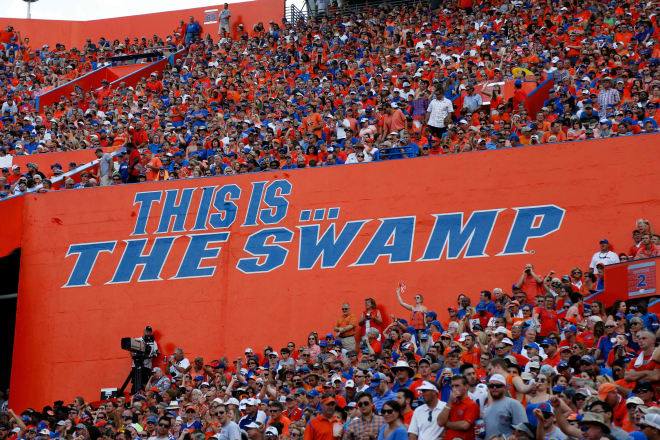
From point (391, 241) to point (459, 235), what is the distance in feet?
4.19

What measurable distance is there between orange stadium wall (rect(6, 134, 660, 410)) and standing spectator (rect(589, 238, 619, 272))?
0.53 metres

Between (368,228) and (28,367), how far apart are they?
7.52m

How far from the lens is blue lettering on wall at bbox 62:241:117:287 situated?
777 inches

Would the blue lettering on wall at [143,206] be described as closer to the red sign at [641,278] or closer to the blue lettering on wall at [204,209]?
the blue lettering on wall at [204,209]

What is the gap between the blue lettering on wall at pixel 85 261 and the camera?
19.7 metres

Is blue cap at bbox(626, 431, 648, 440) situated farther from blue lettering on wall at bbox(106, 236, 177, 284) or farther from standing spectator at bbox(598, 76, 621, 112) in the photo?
blue lettering on wall at bbox(106, 236, 177, 284)

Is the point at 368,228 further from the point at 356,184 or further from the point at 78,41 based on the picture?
the point at 78,41

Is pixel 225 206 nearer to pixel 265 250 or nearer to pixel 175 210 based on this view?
pixel 175 210

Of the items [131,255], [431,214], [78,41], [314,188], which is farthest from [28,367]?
[78,41]

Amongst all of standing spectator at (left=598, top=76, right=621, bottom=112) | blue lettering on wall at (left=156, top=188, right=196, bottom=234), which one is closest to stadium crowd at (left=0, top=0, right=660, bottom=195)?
standing spectator at (left=598, top=76, right=621, bottom=112)

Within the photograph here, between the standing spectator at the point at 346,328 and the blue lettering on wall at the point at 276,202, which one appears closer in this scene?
the standing spectator at the point at 346,328

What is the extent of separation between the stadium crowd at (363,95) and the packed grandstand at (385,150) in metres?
0.06

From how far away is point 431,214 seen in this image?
58.3 ft

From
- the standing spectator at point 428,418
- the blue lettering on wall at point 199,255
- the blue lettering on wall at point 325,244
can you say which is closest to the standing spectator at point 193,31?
the blue lettering on wall at point 199,255
